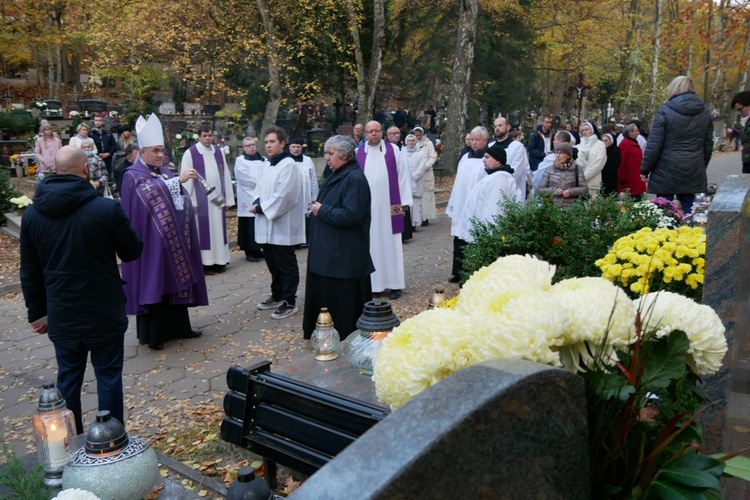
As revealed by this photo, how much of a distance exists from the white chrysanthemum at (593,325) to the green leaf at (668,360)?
0.14 m

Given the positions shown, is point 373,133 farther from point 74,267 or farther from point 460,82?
point 460,82

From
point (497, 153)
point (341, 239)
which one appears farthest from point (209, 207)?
point (497, 153)

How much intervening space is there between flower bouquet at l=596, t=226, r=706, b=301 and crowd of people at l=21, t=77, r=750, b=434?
2.89m

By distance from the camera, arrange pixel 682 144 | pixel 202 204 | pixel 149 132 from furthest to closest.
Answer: pixel 202 204 → pixel 682 144 → pixel 149 132

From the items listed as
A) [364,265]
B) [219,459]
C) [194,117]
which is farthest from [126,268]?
[194,117]

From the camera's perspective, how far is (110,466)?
2.81 metres

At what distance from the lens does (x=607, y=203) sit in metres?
5.67

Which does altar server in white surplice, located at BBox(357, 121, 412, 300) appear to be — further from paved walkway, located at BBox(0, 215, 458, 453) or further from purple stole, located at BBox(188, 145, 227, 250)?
purple stole, located at BBox(188, 145, 227, 250)

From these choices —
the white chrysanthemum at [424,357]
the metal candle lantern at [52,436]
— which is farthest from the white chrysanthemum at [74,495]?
the white chrysanthemum at [424,357]

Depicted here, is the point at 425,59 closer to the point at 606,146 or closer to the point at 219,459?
the point at 606,146

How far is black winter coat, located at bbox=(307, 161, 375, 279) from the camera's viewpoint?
6016 millimetres

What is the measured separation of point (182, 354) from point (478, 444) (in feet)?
19.6

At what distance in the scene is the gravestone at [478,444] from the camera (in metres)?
0.94

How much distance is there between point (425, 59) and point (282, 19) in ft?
22.6
